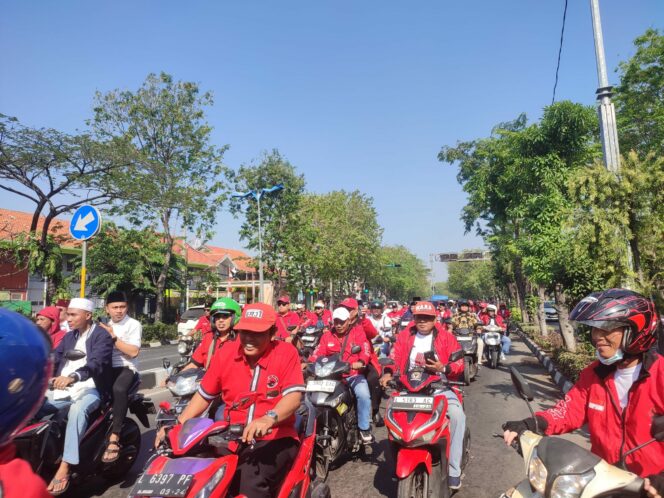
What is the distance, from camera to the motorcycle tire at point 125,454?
4707mm

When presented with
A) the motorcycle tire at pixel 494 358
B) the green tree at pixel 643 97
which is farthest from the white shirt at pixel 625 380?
the green tree at pixel 643 97

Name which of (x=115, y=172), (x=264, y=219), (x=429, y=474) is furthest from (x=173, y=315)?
(x=429, y=474)

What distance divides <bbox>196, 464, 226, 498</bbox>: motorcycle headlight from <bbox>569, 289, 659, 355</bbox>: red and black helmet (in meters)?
1.96

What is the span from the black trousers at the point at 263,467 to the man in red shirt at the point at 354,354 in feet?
8.00

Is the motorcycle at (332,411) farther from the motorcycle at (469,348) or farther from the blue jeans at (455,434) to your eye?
the motorcycle at (469,348)

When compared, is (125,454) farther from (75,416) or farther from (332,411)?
(332,411)

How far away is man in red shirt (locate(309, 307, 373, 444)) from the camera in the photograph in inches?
211

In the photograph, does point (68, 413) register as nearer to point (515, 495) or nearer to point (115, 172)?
point (515, 495)

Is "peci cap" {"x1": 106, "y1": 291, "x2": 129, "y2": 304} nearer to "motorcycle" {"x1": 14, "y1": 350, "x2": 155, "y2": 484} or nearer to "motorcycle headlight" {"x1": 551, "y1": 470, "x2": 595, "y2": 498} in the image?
"motorcycle" {"x1": 14, "y1": 350, "x2": 155, "y2": 484}

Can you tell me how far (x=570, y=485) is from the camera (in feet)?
6.08

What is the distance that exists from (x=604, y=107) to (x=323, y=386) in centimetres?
623

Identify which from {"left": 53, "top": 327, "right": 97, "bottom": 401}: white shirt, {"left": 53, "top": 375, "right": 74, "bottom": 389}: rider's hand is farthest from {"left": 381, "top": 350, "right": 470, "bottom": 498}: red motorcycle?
{"left": 53, "top": 327, "right": 97, "bottom": 401}: white shirt

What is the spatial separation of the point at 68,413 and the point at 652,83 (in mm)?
18993

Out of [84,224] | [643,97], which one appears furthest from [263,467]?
[643,97]
